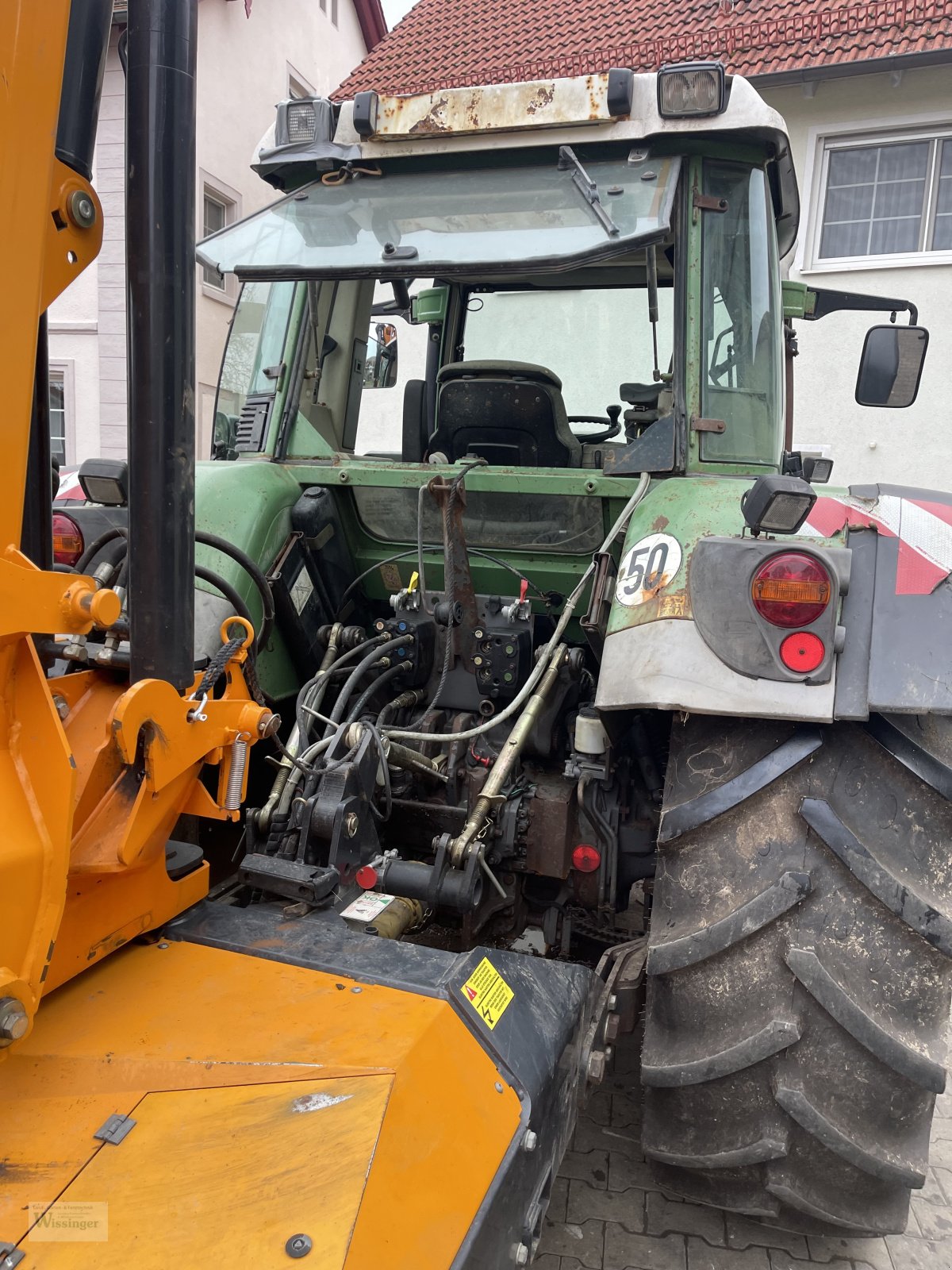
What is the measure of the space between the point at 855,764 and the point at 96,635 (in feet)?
5.01

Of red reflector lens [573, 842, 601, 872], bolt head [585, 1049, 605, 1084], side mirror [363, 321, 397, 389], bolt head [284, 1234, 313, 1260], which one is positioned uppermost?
side mirror [363, 321, 397, 389]

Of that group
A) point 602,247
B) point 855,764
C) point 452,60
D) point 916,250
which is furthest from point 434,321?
point 452,60

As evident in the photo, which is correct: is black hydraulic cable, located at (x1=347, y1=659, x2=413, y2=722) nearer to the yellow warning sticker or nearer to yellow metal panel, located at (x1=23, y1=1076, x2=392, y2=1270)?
the yellow warning sticker

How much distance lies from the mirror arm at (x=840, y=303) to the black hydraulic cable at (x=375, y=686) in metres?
2.29

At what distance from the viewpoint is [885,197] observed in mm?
9500

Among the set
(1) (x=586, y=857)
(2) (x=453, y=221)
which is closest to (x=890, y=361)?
(2) (x=453, y=221)

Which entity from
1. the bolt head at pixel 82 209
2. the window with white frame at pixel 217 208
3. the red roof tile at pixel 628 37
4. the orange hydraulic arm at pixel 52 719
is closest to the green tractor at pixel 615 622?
the orange hydraulic arm at pixel 52 719

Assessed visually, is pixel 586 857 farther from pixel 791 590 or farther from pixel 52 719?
pixel 52 719

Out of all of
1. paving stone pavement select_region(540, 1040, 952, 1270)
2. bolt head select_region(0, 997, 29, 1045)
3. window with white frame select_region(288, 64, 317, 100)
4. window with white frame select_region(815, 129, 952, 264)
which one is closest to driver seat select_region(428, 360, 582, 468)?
paving stone pavement select_region(540, 1040, 952, 1270)

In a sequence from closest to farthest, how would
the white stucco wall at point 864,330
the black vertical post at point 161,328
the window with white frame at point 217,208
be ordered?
the black vertical post at point 161,328
the white stucco wall at point 864,330
the window with white frame at point 217,208

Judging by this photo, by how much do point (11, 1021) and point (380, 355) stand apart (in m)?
2.92

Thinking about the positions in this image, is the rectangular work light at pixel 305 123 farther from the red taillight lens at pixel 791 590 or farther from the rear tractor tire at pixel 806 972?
the rear tractor tire at pixel 806 972

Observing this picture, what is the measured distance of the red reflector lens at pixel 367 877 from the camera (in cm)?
206

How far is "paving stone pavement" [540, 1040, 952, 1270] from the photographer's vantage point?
2000 mm
